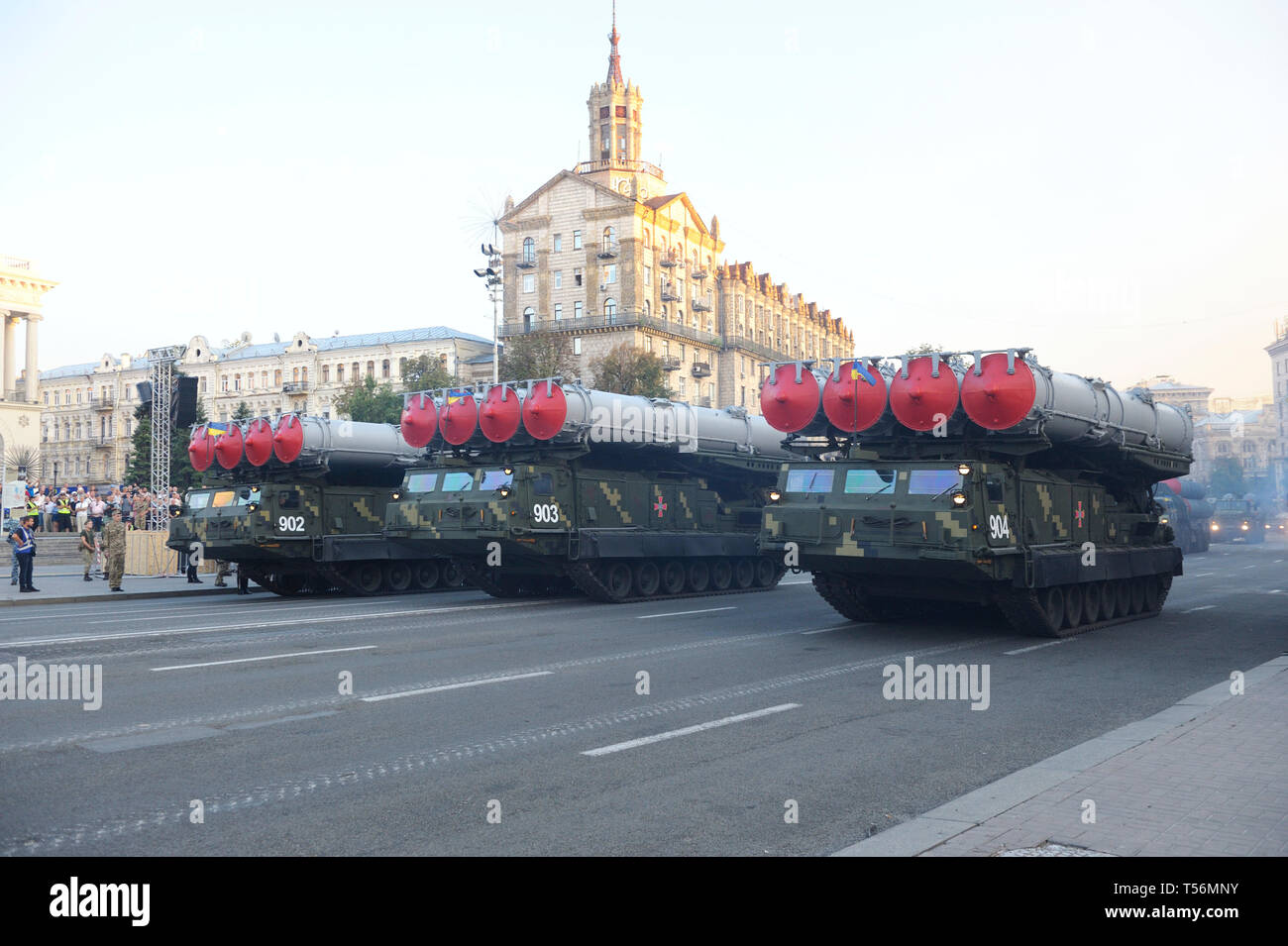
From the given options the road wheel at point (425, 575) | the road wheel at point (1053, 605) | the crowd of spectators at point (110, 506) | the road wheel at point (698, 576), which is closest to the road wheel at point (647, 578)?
the road wheel at point (698, 576)

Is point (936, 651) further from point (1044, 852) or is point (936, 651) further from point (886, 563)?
point (1044, 852)

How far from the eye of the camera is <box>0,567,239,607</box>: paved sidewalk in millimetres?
20609

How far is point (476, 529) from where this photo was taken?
19.0 meters

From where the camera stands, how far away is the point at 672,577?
2133cm

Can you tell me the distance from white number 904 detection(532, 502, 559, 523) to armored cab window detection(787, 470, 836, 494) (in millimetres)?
5109

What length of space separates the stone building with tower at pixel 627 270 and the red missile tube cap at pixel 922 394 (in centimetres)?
6070

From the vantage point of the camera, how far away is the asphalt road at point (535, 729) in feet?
19.3

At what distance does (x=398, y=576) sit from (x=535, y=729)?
51.0 feet

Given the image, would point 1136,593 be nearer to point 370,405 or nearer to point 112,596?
point 112,596

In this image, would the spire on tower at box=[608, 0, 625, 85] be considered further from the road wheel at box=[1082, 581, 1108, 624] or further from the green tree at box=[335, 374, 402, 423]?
the road wheel at box=[1082, 581, 1108, 624]

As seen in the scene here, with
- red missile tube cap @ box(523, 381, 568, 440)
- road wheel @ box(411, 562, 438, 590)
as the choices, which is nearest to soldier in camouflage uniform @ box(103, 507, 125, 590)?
road wheel @ box(411, 562, 438, 590)

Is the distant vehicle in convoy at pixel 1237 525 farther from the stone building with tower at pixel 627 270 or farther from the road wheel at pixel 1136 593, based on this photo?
the road wheel at pixel 1136 593

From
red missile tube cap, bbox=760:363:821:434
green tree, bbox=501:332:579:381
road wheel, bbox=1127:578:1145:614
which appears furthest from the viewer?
green tree, bbox=501:332:579:381

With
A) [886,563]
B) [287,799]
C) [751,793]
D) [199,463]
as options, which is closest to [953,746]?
[751,793]
